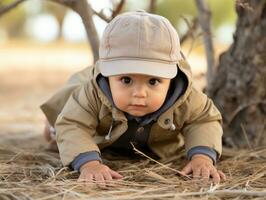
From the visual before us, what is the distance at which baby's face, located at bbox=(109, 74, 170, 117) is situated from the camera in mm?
2357

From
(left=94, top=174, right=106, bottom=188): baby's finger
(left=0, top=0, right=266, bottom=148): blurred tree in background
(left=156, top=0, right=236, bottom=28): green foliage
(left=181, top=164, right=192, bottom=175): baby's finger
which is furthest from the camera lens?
(left=156, top=0, right=236, bottom=28): green foliage

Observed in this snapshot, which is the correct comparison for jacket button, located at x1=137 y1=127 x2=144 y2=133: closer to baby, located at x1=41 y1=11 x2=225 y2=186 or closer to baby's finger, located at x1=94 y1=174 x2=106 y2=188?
baby, located at x1=41 y1=11 x2=225 y2=186

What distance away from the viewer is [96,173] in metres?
2.38

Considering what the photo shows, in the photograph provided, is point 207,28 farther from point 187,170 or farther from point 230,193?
point 230,193

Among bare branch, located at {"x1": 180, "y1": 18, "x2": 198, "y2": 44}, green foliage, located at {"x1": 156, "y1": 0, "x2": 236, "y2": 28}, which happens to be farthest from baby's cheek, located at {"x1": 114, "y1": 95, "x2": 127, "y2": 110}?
green foliage, located at {"x1": 156, "y1": 0, "x2": 236, "y2": 28}

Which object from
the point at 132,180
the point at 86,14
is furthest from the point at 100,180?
the point at 86,14

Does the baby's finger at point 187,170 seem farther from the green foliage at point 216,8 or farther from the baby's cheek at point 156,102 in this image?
the green foliage at point 216,8

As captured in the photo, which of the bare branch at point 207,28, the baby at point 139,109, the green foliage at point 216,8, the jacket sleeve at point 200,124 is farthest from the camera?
the green foliage at point 216,8

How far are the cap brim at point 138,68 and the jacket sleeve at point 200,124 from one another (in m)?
0.28

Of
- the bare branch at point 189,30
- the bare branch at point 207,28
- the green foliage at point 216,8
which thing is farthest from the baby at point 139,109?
the green foliage at point 216,8

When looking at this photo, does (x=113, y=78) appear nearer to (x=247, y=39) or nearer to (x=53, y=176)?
(x=53, y=176)

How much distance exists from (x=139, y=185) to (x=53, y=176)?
340 mm

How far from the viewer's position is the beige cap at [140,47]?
236 centimetres

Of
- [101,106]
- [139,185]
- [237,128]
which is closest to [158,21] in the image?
[101,106]
